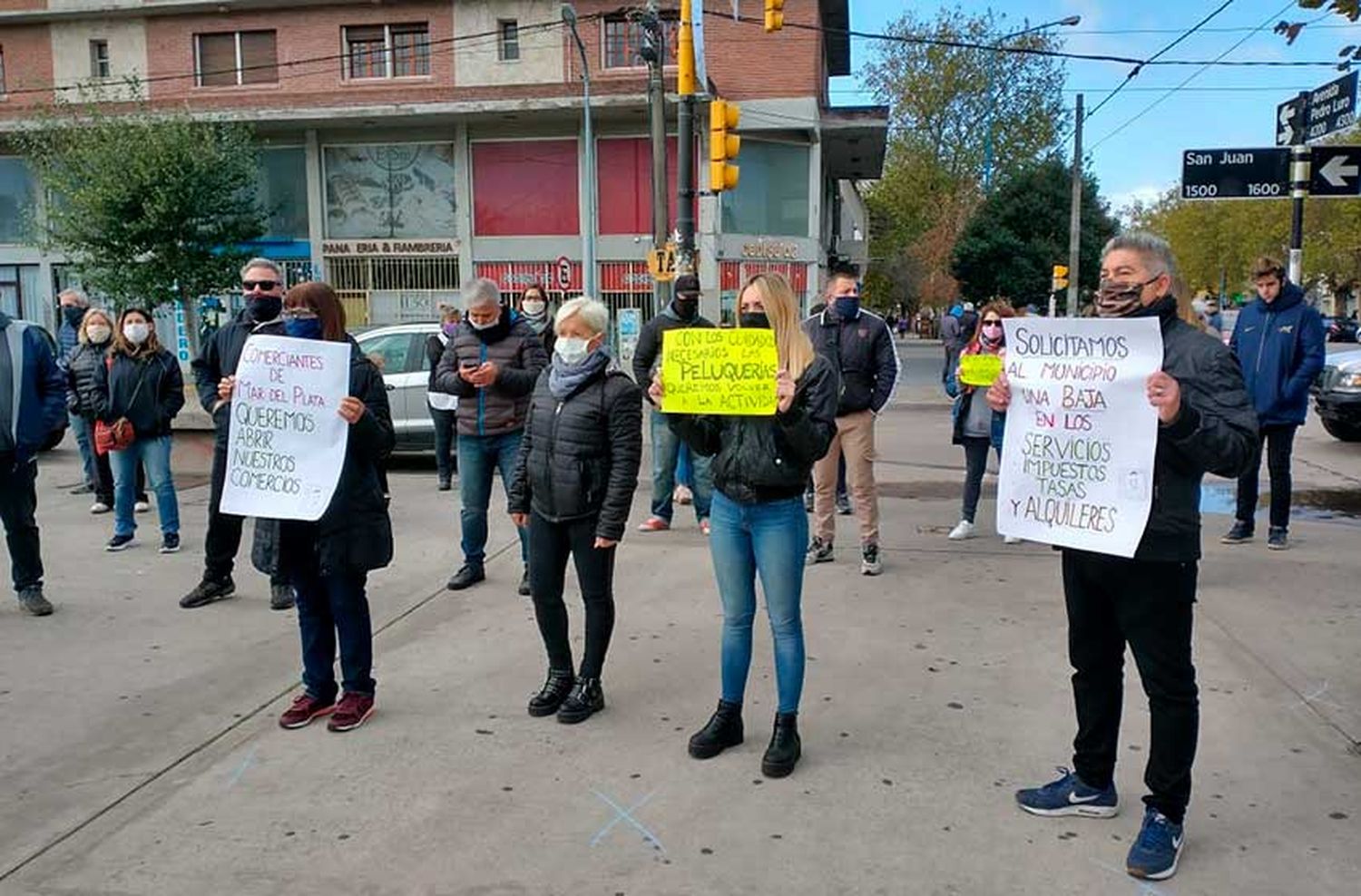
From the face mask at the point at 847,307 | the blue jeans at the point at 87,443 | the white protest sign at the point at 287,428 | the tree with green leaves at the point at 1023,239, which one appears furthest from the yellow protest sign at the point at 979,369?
the tree with green leaves at the point at 1023,239

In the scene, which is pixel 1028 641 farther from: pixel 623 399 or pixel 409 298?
pixel 409 298

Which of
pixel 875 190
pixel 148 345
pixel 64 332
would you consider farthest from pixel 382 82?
pixel 875 190

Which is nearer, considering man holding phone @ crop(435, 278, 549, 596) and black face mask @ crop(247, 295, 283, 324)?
black face mask @ crop(247, 295, 283, 324)

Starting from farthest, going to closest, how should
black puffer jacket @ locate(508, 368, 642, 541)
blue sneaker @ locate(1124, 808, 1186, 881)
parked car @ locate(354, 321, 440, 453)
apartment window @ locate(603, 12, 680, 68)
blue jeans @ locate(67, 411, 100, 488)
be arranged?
apartment window @ locate(603, 12, 680, 68)
parked car @ locate(354, 321, 440, 453)
blue jeans @ locate(67, 411, 100, 488)
black puffer jacket @ locate(508, 368, 642, 541)
blue sneaker @ locate(1124, 808, 1186, 881)

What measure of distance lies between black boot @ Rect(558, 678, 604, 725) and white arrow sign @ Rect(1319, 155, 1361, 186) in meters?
8.61

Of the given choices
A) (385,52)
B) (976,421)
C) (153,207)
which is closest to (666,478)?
(976,421)

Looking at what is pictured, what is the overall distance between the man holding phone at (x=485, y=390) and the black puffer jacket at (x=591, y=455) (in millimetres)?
1639

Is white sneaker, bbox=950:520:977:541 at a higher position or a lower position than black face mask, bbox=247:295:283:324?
lower

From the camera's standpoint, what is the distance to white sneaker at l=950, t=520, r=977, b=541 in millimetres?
Answer: 8102

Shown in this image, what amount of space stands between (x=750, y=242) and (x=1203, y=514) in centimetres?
1818

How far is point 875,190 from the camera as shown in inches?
2292

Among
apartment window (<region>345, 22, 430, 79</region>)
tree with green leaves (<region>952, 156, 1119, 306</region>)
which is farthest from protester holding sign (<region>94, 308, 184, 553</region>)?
tree with green leaves (<region>952, 156, 1119, 306</region>)

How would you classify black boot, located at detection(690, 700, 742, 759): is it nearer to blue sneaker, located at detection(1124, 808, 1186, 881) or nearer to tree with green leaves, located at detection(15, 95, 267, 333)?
blue sneaker, located at detection(1124, 808, 1186, 881)

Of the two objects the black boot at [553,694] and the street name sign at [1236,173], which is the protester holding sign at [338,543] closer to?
the black boot at [553,694]
